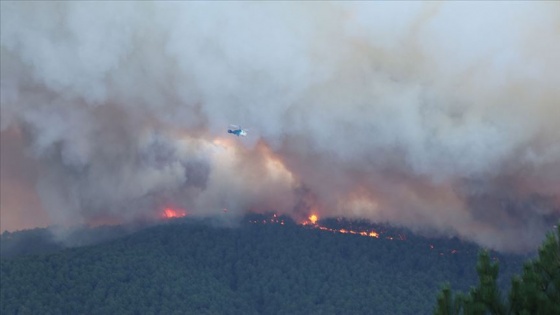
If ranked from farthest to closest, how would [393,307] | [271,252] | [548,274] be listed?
[271,252], [393,307], [548,274]

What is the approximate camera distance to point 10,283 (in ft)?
209

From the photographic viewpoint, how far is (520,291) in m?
31.7

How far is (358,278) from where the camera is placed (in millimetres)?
60375

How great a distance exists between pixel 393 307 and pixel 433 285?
405cm

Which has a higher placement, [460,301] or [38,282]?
[38,282]

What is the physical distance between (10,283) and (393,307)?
22.8 m

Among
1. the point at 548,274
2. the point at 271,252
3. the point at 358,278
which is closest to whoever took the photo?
the point at 548,274

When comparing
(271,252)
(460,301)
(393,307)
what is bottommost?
(460,301)

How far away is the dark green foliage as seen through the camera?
3141 cm

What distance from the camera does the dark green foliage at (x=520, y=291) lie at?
3141 centimetres

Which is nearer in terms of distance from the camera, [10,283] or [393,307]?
[393,307]

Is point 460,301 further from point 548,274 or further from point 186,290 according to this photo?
point 186,290

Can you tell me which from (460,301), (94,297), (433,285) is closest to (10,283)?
(94,297)

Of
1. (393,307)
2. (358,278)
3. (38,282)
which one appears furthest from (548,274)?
(38,282)
